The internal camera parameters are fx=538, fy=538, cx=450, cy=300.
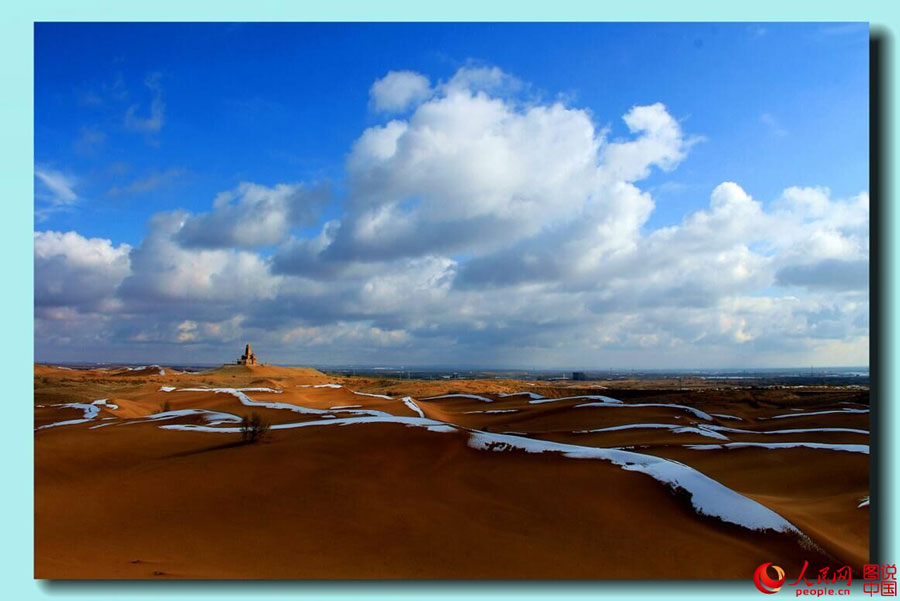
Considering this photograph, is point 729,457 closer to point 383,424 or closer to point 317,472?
point 383,424

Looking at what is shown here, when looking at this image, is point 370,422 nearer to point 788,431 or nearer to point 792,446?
point 792,446

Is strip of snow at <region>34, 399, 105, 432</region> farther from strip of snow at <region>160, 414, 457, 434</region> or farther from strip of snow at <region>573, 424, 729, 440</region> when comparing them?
strip of snow at <region>573, 424, 729, 440</region>

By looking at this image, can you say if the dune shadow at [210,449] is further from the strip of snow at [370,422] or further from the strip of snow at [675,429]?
the strip of snow at [675,429]

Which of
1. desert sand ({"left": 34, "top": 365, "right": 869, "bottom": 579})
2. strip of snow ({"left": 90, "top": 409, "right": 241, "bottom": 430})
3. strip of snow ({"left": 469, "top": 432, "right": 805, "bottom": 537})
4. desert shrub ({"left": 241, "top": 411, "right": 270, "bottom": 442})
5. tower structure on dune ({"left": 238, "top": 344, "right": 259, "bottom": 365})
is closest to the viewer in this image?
desert sand ({"left": 34, "top": 365, "right": 869, "bottom": 579})

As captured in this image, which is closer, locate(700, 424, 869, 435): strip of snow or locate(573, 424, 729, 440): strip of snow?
locate(573, 424, 729, 440): strip of snow

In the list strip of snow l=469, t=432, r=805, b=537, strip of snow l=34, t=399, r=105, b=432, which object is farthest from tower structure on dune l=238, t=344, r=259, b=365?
strip of snow l=469, t=432, r=805, b=537

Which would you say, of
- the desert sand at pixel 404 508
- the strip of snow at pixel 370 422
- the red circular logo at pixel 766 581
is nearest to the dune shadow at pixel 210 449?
the desert sand at pixel 404 508
